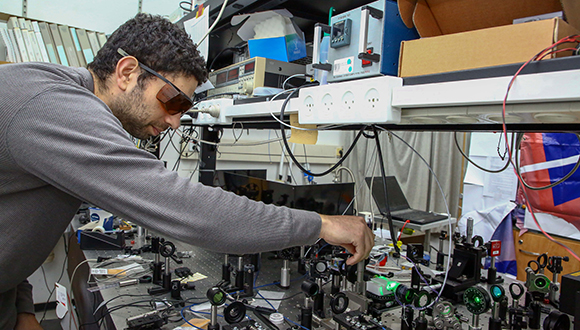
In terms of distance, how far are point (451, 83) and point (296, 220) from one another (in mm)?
382

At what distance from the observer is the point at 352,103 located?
0.78 metres

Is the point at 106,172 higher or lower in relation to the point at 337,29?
lower

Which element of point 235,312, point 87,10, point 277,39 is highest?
point 87,10

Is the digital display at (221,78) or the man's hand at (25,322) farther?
the digital display at (221,78)

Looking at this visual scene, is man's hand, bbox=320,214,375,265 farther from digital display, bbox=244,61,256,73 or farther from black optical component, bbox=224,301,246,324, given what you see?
digital display, bbox=244,61,256,73

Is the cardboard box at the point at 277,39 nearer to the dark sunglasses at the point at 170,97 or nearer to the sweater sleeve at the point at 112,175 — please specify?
the dark sunglasses at the point at 170,97

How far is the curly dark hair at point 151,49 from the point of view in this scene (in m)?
0.84

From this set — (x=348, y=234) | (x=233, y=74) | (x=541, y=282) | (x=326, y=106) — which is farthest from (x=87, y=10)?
(x=541, y=282)

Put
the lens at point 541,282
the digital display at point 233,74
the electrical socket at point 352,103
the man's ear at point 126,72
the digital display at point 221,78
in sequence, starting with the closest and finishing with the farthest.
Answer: the electrical socket at point 352,103 < the man's ear at point 126,72 < the lens at point 541,282 < the digital display at point 233,74 < the digital display at point 221,78

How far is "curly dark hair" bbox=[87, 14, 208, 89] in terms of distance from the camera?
0.84 m

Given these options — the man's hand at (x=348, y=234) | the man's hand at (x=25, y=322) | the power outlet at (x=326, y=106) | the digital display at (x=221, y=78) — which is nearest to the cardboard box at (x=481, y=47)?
the power outlet at (x=326, y=106)

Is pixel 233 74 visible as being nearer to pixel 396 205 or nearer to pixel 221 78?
pixel 221 78

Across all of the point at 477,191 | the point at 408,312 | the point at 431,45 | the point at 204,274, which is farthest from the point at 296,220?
the point at 477,191

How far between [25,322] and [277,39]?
1417mm
